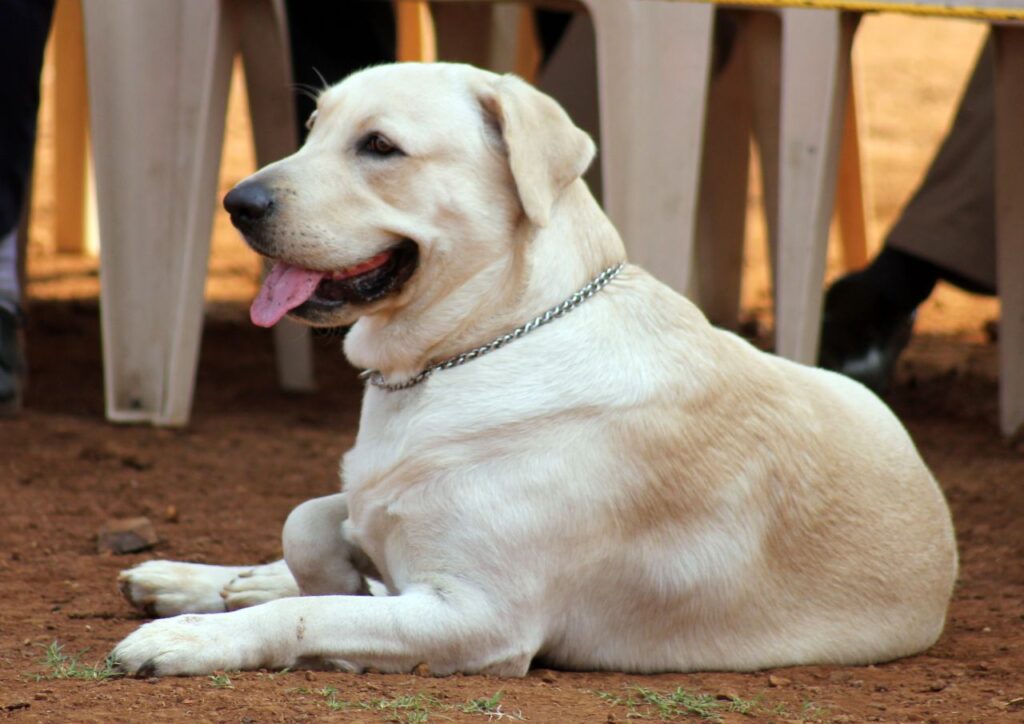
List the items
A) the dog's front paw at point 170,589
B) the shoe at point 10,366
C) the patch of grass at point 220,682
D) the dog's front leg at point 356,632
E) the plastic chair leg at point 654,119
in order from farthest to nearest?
the shoe at point 10,366 < the plastic chair leg at point 654,119 < the dog's front paw at point 170,589 < the dog's front leg at point 356,632 < the patch of grass at point 220,682

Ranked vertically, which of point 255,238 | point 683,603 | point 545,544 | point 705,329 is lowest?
point 683,603

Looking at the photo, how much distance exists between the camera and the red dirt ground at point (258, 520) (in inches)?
93.9

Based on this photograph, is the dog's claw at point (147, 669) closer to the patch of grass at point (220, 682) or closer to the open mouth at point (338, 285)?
the patch of grass at point (220, 682)

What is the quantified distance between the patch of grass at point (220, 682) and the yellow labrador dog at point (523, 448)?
0.10m

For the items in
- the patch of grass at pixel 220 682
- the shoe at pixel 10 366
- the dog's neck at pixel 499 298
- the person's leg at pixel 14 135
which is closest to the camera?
the patch of grass at pixel 220 682

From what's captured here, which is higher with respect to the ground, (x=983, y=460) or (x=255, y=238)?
(x=255, y=238)

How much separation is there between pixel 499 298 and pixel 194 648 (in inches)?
31.8

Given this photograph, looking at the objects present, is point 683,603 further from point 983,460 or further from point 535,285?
point 983,460

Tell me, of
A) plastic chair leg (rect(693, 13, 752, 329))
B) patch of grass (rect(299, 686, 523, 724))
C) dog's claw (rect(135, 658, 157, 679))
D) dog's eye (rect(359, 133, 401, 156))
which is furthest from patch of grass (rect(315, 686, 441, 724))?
plastic chair leg (rect(693, 13, 752, 329))

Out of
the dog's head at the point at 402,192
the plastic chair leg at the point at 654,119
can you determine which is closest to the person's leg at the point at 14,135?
the plastic chair leg at the point at 654,119

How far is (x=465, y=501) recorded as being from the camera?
2590 mm

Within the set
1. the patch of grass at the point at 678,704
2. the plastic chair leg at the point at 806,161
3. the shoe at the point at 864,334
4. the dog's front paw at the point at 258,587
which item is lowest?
the shoe at the point at 864,334

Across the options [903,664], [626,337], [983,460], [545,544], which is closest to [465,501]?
[545,544]

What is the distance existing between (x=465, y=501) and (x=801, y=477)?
2.11 feet
